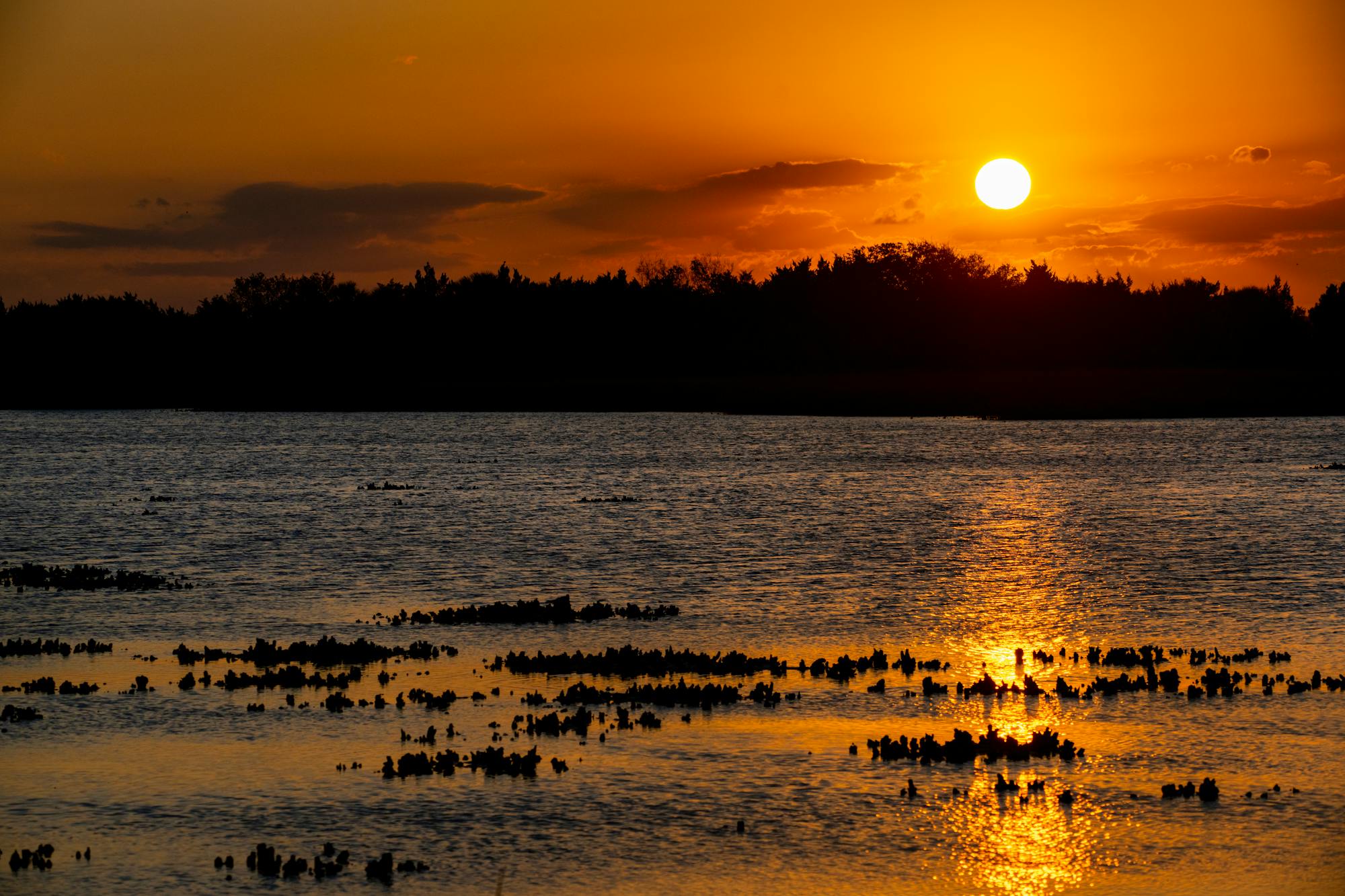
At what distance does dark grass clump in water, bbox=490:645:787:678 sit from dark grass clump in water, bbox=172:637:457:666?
6.47 ft

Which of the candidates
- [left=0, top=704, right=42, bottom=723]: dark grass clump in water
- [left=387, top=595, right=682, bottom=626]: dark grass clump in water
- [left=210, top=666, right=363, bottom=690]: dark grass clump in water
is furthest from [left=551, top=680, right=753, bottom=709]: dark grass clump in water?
[left=0, top=704, right=42, bottom=723]: dark grass clump in water

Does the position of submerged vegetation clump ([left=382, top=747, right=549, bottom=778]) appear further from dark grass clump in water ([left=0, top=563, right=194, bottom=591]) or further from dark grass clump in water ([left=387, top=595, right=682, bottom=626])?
dark grass clump in water ([left=0, top=563, right=194, bottom=591])

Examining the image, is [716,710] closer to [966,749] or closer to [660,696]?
[660,696]

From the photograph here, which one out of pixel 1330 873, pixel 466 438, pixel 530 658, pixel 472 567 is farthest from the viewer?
pixel 466 438

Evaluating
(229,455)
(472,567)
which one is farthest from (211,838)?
(229,455)

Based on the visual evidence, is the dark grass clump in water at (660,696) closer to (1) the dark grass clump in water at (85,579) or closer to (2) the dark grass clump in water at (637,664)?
(2) the dark grass clump in water at (637,664)

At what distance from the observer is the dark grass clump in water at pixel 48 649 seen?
2909cm

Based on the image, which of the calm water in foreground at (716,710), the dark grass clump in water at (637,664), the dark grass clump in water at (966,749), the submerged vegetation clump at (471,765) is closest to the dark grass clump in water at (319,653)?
the calm water in foreground at (716,710)

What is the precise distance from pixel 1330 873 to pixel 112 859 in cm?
1455

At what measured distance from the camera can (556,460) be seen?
99250 millimetres

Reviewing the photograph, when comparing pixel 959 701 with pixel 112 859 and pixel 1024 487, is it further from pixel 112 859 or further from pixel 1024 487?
pixel 1024 487

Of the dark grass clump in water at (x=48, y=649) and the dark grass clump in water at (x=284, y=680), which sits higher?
the dark grass clump in water at (x=48, y=649)

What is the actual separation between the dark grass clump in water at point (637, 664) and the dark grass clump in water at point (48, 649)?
8.70m

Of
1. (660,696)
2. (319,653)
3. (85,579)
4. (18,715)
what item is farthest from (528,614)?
(85,579)
